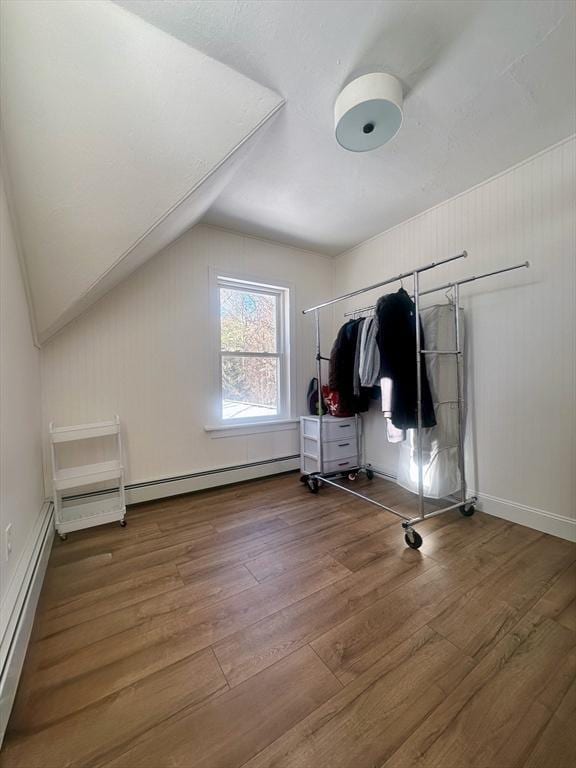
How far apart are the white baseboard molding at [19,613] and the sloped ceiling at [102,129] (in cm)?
151

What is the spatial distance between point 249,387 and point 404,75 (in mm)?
2564

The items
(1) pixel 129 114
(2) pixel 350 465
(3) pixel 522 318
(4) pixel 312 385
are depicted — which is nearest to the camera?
(1) pixel 129 114

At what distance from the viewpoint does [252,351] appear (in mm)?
3232

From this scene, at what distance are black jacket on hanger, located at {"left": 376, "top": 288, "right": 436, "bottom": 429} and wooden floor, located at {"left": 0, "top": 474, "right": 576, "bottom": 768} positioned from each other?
83cm

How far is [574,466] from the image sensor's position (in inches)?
75.4

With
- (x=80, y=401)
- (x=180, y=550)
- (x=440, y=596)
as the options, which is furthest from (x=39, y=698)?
(x=80, y=401)

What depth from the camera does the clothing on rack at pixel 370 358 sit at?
2418 millimetres

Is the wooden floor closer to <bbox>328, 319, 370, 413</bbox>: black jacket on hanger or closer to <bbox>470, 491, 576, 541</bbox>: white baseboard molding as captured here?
<bbox>470, 491, 576, 541</bbox>: white baseboard molding

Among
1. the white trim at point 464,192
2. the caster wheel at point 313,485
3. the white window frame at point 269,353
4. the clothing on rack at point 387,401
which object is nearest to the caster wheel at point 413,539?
the clothing on rack at point 387,401

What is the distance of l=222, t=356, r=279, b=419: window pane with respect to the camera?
3100mm

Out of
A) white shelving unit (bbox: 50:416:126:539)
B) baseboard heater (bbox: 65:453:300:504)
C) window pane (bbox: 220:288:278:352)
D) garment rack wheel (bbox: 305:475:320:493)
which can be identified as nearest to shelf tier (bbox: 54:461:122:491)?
white shelving unit (bbox: 50:416:126:539)

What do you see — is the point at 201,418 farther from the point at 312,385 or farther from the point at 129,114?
the point at 129,114

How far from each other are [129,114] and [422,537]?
2837 millimetres

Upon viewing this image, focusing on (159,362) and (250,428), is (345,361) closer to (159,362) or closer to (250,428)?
(250,428)
